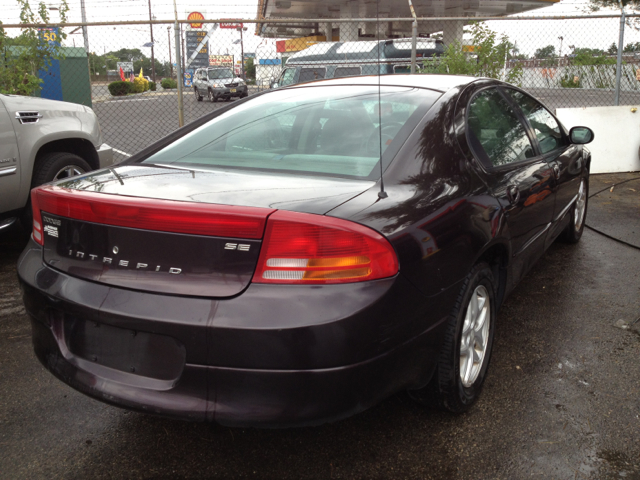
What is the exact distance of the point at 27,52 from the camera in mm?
7430

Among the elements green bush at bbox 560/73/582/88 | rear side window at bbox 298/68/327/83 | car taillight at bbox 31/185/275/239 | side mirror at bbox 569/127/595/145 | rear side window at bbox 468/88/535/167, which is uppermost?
rear side window at bbox 298/68/327/83

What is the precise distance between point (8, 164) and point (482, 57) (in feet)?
22.1

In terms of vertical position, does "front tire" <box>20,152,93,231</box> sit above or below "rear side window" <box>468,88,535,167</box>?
below

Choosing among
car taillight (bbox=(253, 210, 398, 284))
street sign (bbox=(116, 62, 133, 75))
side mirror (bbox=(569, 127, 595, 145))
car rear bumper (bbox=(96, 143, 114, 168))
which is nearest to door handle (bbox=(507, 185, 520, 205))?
car taillight (bbox=(253, 210, 398, 284))

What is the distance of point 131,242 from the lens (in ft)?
6.37

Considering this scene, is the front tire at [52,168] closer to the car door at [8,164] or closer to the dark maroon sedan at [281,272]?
the car door at [8,164]

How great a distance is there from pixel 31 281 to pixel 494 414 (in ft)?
6.49

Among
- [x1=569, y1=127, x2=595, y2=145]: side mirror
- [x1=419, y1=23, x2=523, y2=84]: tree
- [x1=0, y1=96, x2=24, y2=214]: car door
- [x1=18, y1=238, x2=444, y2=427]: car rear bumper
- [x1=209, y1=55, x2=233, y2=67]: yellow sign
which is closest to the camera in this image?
[x1=18, y1=238, x2=444, y2=427]: car rear bumper

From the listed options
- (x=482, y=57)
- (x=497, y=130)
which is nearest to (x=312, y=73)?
(x=482, y=57)

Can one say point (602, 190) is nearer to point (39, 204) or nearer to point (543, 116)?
point (543, 116)

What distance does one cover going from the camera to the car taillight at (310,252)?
1826mm

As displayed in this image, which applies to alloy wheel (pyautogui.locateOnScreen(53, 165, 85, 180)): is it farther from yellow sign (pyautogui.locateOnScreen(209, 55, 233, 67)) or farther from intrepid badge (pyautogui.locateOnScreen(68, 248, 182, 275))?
yellow sign (pyautogui.locateOnScreen(209, 55, 233, 67))

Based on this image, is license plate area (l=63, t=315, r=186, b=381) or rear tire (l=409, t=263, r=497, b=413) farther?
rear tire (l=409, t=263, r=497, b=413)

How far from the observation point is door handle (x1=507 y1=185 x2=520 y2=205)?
Result: 280 cm
